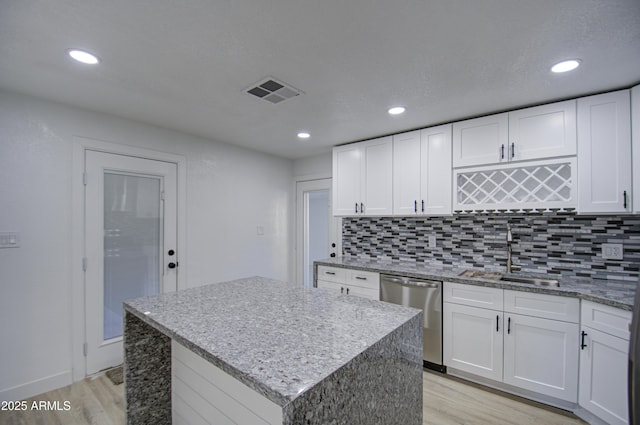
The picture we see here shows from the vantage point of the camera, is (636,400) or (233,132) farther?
(233,132)

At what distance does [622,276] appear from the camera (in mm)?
2314

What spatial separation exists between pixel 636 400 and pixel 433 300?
1.99m

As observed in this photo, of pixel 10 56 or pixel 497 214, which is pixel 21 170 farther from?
pixel 497 214

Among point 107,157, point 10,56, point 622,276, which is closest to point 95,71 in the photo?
point 10,56

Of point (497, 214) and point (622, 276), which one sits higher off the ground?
point (497, 214)

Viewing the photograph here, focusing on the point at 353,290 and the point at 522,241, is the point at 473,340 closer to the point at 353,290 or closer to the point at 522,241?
the point at 522,241

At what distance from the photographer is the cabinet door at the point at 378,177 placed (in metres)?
3.32

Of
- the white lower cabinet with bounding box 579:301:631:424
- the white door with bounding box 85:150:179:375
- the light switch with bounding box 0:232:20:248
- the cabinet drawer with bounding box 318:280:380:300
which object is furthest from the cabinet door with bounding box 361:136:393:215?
the light switch with bounding box 0:232:20:248

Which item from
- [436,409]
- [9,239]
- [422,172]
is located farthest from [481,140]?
[9,239]

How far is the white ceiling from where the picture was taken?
140 cm

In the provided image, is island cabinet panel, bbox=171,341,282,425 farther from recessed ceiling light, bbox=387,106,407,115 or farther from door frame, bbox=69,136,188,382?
recessed ceiling light, bbox=387,106,407,115

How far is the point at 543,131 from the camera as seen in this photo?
7.96 feet

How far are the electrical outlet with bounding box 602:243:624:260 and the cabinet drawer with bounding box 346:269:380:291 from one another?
1.87 metres

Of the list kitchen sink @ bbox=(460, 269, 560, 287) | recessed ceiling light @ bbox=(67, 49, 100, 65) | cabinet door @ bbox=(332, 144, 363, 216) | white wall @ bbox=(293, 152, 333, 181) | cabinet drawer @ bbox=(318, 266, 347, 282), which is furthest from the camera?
white wall @ bbox=(293, 152, 333, 181)
